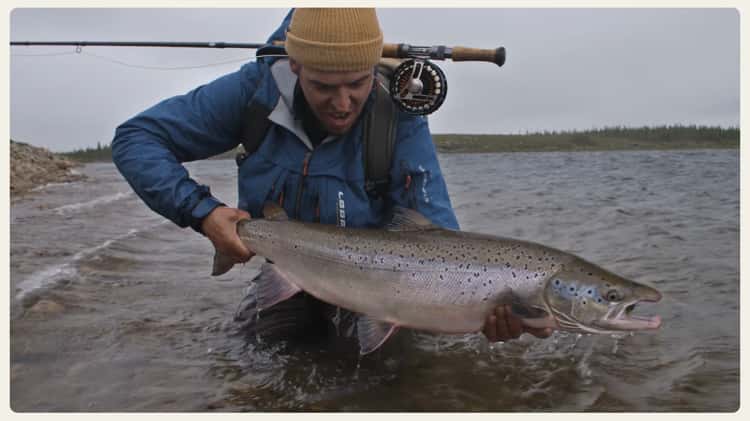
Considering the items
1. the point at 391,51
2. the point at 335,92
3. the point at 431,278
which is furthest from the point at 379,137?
the point at 431,278

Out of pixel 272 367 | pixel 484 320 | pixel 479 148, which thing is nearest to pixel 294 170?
pixel 272 367

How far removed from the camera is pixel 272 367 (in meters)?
4.20

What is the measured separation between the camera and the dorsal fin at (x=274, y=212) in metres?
3.91

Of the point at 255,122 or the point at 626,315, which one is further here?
the point at 255,122

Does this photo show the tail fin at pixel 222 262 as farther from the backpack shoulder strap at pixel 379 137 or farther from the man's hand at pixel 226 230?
the backpack shoulder strap at pixel 379 137

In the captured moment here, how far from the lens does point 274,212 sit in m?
3.93

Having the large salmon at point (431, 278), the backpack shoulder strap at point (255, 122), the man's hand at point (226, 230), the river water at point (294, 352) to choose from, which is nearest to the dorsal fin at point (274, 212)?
the large salmon at point (431, 278)

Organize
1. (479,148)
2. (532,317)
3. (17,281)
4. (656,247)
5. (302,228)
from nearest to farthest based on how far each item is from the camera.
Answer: (532,317) → (302,228) → (17,281) → (656,247) → (479,148)

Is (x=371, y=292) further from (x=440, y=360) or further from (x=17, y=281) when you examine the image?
(x=17, y=281)

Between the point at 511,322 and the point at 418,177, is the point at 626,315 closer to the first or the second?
the point at 511,322

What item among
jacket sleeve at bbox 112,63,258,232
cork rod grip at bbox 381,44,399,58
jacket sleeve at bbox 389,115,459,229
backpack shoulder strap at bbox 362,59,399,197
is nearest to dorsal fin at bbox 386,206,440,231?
jacket sleeve at bbox 389,115,459,229

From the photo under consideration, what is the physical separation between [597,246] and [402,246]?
206 inches

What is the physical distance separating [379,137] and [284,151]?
594 mm

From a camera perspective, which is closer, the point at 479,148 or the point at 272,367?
the point at 272,367
